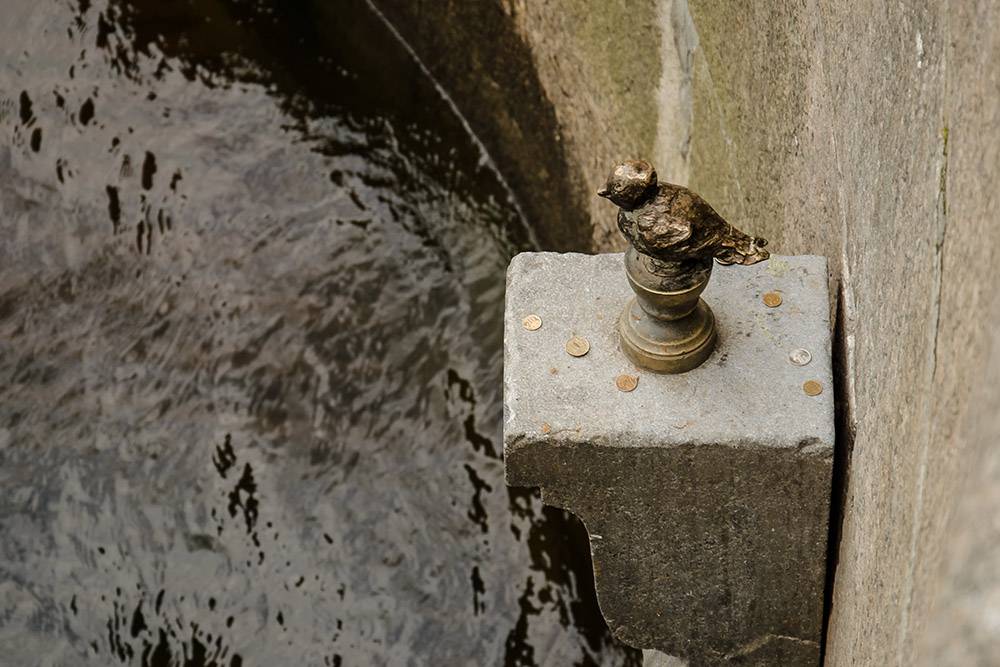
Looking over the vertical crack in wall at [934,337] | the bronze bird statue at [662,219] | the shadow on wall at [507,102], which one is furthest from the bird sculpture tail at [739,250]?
the shadow on wall at [507,102]

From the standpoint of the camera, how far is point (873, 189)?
1466 millimetres

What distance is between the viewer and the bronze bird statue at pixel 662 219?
1436 mm

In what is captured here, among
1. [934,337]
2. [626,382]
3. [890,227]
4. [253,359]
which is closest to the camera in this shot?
[934,337]

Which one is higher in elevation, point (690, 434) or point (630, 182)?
point (630, 182)

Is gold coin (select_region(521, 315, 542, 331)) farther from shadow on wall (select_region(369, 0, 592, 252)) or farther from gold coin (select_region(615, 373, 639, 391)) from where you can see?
shadow on wall (select_region(369, 0, 592, 252))

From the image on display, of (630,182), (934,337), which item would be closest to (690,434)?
(630,182)

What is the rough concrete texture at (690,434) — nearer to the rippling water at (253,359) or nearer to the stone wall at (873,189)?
the stone wall at (873,189)

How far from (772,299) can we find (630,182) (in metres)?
0.39

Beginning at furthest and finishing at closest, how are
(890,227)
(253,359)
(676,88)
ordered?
(253,359) → (676,88) → (890,227)

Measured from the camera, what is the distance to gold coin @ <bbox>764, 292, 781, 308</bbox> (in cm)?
170

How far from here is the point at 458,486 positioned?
3.33m

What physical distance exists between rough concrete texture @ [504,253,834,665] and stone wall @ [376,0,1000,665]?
0.23 ft

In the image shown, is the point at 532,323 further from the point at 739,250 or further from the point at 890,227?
the point at 890,227

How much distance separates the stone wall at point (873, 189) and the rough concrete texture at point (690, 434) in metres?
0.07
